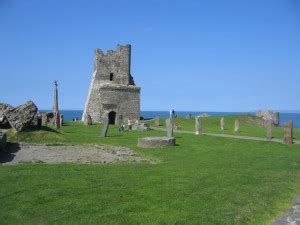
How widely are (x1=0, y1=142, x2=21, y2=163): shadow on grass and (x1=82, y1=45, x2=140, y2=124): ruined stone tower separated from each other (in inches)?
1327

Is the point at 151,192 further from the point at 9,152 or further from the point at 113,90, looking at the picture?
the point at 113,90

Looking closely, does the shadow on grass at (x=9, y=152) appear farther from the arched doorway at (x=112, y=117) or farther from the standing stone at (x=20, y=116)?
the arched doorway at (x=112, y=117)

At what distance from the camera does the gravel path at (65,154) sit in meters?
15.0

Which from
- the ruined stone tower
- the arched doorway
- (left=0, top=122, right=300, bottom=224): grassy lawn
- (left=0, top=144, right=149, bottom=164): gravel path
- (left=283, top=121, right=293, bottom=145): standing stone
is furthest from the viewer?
the arched doorway

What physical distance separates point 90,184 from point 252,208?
3.83m

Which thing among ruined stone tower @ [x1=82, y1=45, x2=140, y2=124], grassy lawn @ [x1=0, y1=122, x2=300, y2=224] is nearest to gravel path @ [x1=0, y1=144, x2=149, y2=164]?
grassy lawn @ [x1=0, y1=122, x2=300, y2=224]

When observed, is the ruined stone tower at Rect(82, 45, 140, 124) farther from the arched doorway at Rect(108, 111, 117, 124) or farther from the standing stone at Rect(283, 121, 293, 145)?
the standing stone at Rect(283, 121, 293, 145)

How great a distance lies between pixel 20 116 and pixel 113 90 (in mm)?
31964

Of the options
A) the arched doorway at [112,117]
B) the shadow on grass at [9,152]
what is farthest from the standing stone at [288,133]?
the arched doorway at [112,117]

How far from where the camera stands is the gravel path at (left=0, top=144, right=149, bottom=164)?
15.0 metres

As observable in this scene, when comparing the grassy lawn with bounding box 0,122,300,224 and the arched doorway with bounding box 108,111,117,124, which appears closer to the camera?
the grassy lawn with bounding box 0,122,300,224

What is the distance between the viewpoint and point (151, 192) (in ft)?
31.8

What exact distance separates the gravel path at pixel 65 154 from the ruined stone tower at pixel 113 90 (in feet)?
109

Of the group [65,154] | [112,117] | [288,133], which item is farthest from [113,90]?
[65,154]
